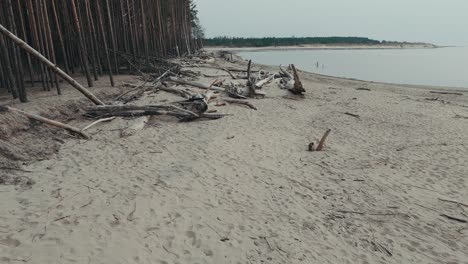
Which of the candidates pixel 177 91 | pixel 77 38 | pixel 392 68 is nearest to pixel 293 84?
pixel 177 91

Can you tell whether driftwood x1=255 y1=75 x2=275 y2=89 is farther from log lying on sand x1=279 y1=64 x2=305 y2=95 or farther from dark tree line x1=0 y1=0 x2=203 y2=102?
dark tree line x1=0 y1=0 x2=203 y2=102

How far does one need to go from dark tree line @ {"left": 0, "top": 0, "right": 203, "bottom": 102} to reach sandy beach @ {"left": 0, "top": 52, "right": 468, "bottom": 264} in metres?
2.03

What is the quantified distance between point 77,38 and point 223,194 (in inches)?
360

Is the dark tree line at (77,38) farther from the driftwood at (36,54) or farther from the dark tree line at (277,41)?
the dark tree line at (277,41)

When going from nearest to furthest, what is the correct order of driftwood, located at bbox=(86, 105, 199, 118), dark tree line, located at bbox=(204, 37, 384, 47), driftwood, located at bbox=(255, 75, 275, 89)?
1. driftwood, located at bbox=(86, 105, 199, 118)
2. driftwood, located at bbox=(255, 75, 275, 89)
3. dark tree line, located at bbox=(204, 37, 384, 47)

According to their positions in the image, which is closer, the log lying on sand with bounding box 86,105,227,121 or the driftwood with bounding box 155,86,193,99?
the log lying on sand with bounding box 86,105,227,121

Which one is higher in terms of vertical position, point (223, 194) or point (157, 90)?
point (157, 90)

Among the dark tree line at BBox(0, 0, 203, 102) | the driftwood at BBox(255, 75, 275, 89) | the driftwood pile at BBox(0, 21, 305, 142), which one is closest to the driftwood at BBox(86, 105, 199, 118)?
the driftwood pile at BBox(0, 21, 305, 142)

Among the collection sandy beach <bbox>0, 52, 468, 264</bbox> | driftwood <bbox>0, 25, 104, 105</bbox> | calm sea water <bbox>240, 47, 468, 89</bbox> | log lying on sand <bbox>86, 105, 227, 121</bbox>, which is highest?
driftwood <bbox>0, 25, 104, 105</bbox>

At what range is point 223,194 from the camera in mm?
5707

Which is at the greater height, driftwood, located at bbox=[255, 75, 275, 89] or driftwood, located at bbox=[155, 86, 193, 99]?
driftwood, located at bbox=[155, 86, 193, 99]

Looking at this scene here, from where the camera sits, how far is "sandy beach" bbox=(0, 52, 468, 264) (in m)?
4.28

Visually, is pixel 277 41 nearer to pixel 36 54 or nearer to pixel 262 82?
pixel 262 82

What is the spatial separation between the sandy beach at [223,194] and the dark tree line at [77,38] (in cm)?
203
